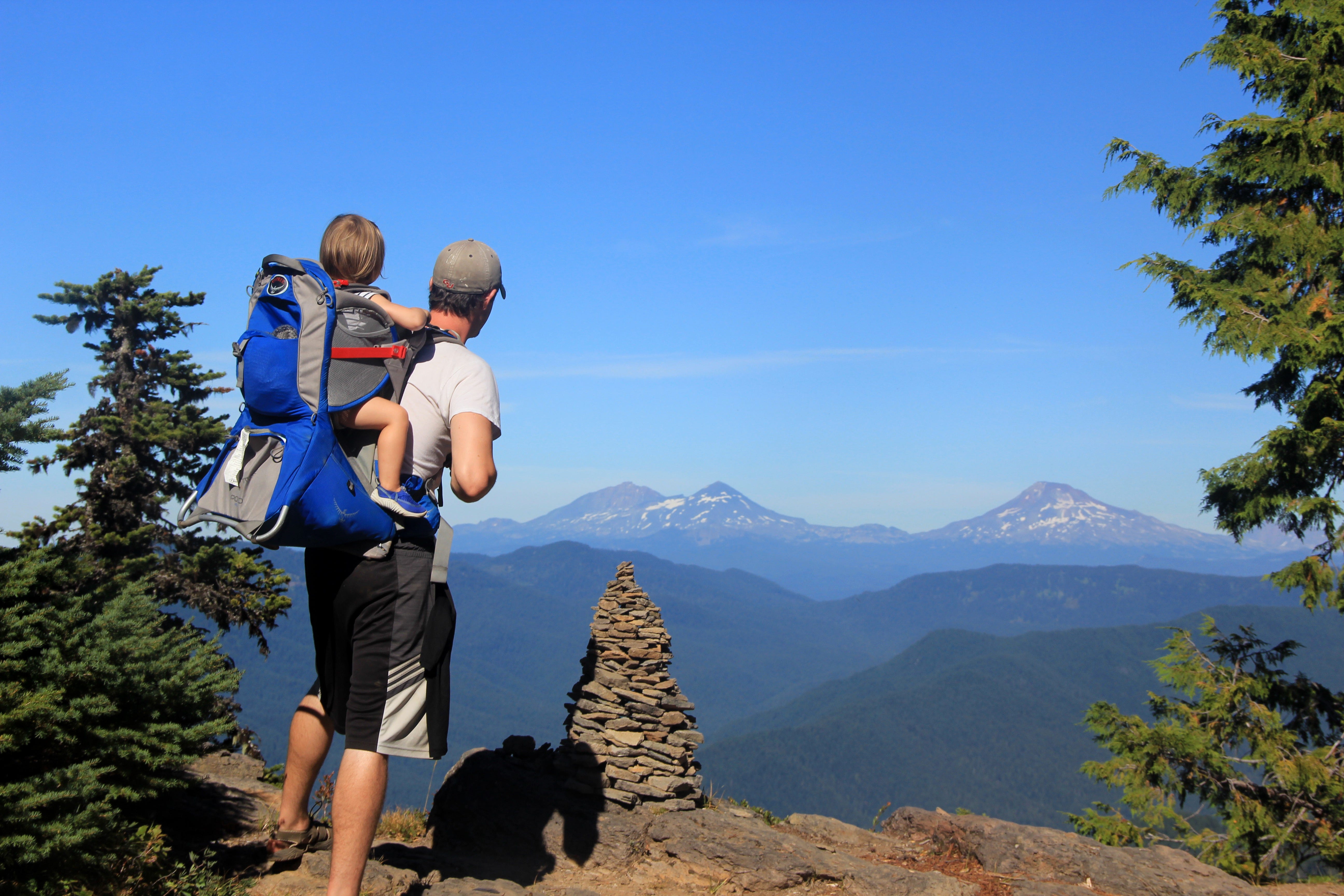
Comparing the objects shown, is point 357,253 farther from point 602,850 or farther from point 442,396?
point 602,850

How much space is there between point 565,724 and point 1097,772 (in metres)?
10.9

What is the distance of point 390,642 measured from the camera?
3529mm

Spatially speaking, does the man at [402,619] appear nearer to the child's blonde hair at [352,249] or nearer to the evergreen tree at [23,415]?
the child's blonde hair at [352,249]

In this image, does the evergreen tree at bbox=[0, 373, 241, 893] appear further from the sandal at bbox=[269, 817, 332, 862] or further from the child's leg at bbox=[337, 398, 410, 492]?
the child's leg at bbox=[337, 398, 410, 492]

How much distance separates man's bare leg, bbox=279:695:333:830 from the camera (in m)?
3.92

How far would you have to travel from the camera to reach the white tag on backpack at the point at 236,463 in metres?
3.10

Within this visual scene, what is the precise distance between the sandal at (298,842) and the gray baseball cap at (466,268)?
2.92m

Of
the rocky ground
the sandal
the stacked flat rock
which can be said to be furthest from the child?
the stacked flat rock

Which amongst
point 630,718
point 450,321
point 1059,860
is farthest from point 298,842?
point 1059,860

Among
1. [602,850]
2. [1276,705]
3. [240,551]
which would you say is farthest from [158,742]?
[1276,705]

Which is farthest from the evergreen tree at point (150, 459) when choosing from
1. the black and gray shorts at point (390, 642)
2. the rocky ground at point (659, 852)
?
the black and gray shorts at point (390, 642)

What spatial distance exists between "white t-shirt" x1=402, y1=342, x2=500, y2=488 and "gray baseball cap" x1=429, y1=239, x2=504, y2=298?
1.32 ft

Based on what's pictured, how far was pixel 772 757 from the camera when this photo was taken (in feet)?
632

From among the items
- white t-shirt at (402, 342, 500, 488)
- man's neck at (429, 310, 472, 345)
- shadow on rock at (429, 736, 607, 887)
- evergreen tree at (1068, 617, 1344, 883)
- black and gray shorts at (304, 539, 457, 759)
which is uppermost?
man's neck at (429, 310, 472, 345)
